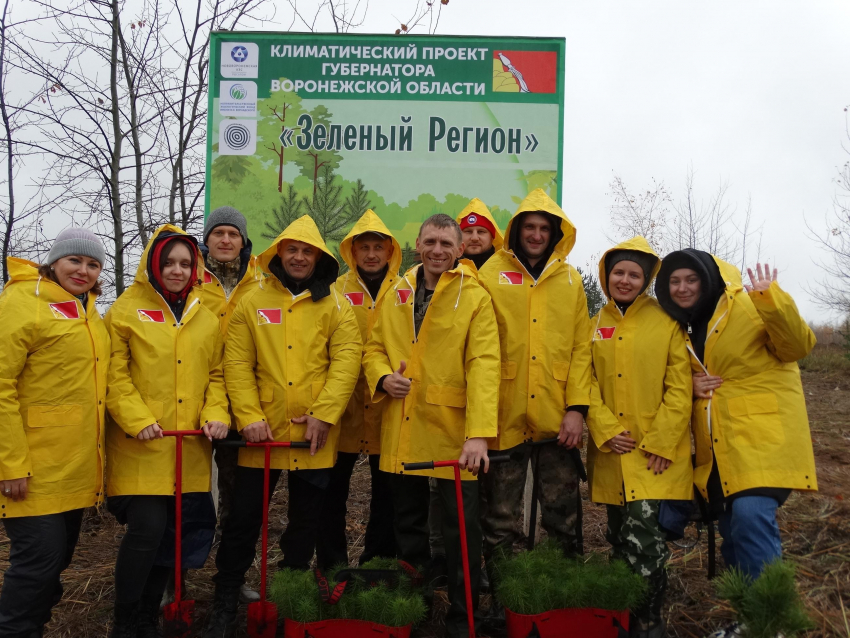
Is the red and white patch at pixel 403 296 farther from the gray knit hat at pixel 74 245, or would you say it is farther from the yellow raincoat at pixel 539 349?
the gray knit hat at pixel 74 245

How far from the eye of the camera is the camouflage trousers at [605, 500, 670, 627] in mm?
3551

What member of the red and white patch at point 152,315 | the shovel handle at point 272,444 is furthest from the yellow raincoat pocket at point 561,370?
the red and white patch at point 152,315

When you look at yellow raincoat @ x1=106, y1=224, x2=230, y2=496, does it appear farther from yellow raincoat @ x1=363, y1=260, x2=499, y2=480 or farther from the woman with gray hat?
yellow raincoat @ x1=363, y1=260, x2=499, y2=480

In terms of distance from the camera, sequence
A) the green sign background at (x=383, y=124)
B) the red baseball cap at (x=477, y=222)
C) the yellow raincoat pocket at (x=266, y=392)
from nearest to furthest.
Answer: the yellow raincoat pocket at (x=266, y=392), the red baseball cap at (x=477, y=222), the green sign background at (x=383, y=124)

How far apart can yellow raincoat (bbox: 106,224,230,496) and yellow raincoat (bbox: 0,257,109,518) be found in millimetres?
114

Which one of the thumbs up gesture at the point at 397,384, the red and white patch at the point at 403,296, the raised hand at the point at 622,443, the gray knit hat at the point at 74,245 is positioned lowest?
the raised hand at the point at 622,443

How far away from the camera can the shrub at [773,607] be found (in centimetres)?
262

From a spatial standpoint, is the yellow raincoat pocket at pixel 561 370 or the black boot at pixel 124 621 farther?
the yellow raincoat pocket at pixel 561 370

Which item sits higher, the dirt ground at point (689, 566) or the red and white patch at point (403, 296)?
the red and white patch at point (403, 296)

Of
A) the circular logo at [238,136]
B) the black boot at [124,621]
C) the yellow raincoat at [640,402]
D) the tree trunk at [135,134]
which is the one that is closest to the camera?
the black boot at [124,621]

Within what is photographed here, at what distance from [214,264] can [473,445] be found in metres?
2.23

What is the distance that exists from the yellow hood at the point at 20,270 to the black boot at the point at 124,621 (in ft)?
5.91

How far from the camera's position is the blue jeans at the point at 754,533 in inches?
132

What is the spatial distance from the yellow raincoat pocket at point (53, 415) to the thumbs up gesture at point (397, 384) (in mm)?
1610
